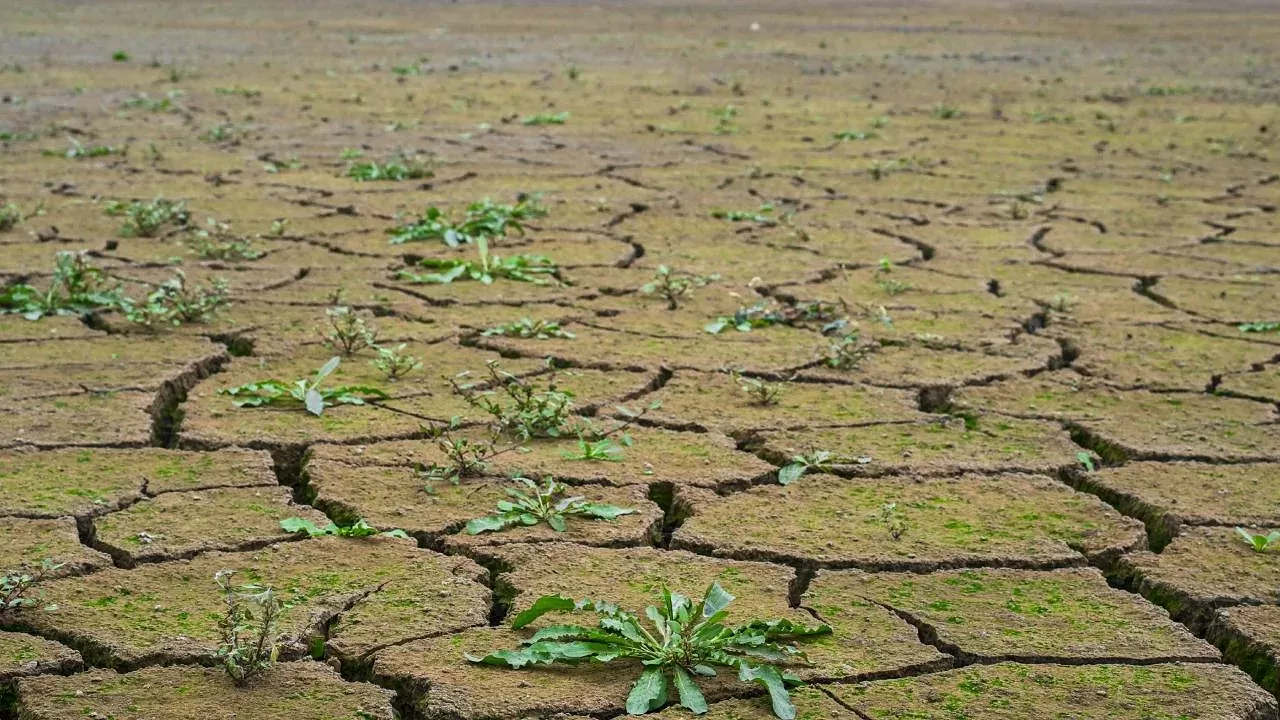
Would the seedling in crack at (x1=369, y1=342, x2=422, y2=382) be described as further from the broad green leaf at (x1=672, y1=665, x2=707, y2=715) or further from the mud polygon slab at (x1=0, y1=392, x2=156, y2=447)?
the broad green leaf at (x1=672, y1=665, x2=707, y2=715)

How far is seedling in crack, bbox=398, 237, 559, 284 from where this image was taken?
4.99m

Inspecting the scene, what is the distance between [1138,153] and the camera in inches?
339

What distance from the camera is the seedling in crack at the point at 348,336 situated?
4.07 m

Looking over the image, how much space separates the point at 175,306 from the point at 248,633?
6.80 ft

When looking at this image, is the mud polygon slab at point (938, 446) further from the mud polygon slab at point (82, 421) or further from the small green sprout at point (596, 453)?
the mud polygon slab at point (82, 421)

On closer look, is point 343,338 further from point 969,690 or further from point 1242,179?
point 1242,179

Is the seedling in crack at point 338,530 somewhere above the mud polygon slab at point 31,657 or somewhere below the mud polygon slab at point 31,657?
below

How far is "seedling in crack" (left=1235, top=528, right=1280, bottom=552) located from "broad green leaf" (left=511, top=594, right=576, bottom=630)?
124 cm

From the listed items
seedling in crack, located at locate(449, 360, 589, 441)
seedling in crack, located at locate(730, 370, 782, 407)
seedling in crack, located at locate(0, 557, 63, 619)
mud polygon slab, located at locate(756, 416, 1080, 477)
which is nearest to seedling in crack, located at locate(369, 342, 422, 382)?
seedling in crack, located at locate(449, 360, 589, 441)

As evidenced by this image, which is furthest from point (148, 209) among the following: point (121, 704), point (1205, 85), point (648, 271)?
point (1205, 85)

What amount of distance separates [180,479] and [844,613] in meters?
1.33

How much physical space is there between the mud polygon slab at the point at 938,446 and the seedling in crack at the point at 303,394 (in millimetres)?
908

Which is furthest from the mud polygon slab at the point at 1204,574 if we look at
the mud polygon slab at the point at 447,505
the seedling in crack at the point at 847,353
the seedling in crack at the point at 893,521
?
the seedling in crack at the point at 847,353

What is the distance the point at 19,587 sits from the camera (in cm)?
254
